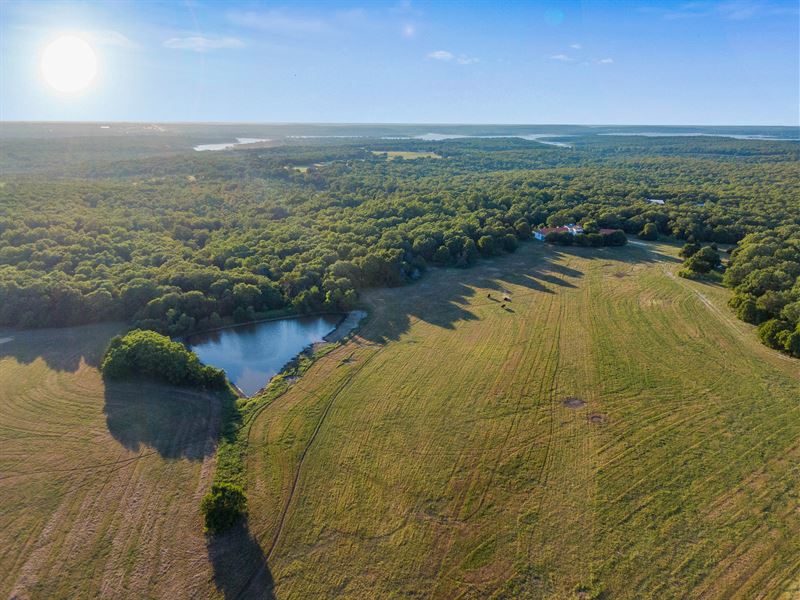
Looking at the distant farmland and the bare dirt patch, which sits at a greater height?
the bare dirt patch

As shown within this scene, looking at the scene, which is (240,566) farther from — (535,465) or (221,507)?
(535,465)

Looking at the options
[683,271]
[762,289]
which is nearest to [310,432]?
[762,289]

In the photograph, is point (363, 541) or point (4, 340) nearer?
point (363, 541)

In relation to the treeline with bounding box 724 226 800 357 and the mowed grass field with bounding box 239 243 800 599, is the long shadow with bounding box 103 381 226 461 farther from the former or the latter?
the treeline with bounding box 724 226 800 357

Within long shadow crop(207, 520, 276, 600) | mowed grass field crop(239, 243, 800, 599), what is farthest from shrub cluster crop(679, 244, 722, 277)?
long shadow crop(207, 520, 276, 600)

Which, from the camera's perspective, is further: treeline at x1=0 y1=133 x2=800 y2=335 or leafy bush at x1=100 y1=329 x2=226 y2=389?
treeline at x1=0 y1=133 x2=800 y2=335

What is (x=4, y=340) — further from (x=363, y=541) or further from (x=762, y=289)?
(x=762, y=289)
